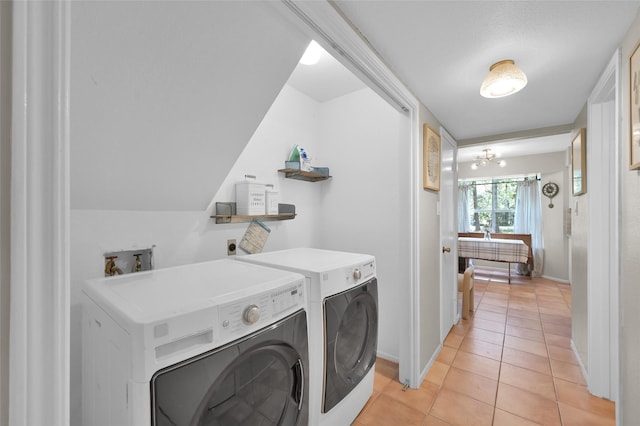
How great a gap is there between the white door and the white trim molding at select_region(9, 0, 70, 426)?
262 cm

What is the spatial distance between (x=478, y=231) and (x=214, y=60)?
6643 millimetres

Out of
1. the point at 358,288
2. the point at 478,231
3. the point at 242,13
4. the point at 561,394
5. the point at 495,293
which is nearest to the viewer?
the point at 242,13

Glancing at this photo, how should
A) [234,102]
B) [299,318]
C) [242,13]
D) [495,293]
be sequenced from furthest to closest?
[495,293], [234,102], [299,318], [242,13]

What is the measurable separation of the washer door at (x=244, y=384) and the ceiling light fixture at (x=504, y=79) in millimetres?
1565

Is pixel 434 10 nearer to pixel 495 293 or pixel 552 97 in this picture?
pixel 552 97

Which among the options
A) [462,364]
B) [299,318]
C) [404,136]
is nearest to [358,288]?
[299,318]

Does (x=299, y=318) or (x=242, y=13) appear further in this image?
(x=299, y=318)

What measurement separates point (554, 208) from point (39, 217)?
673 cm

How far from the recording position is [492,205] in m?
6.03

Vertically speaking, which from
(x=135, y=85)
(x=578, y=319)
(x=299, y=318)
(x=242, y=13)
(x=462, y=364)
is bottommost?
(x=462, y=364)

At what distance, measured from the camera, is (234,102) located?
4.07 ft

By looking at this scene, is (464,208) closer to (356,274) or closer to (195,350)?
(356,274)

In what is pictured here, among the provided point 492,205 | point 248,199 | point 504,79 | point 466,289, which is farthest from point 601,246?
point 492,205

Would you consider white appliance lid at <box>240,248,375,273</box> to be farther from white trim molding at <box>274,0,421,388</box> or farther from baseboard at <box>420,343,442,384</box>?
baseboard at <box>420,343,442,384</box>
